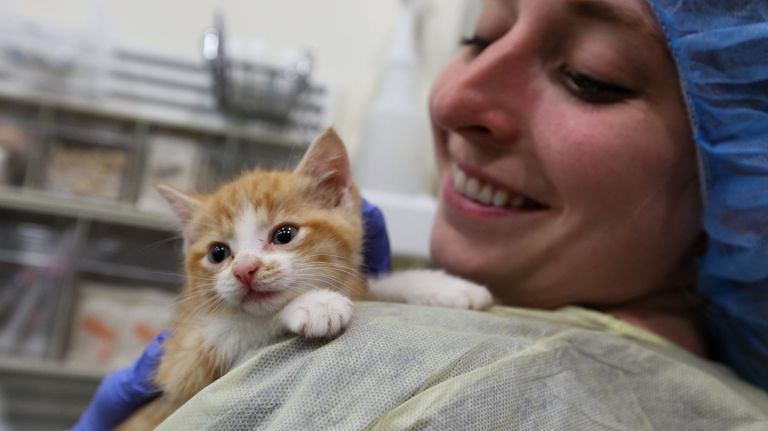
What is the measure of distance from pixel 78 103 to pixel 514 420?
2.05 metres

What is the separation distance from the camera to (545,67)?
0.88 metres

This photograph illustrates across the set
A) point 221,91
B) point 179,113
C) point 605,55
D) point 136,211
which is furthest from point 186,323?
point 179,113

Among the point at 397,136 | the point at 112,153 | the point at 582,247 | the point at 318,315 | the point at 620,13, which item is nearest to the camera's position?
the point at 318,315

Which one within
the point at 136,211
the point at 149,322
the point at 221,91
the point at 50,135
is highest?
the point at 221,91

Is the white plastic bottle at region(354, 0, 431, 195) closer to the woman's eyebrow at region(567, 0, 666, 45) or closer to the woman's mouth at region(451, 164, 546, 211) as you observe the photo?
the woman's mouth at region(451, 164, 546, 211)

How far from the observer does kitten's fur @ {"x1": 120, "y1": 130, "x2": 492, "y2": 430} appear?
715 mm

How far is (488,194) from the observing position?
3.12 feet

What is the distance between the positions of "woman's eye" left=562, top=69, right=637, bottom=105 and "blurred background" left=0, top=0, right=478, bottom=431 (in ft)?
3.50

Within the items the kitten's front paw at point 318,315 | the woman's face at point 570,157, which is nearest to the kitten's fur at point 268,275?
the kitten's front paw at point 318,315

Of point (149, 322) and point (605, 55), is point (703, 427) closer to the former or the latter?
point (605, 55)

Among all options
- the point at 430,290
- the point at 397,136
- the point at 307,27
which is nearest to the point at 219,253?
the point at 430,290

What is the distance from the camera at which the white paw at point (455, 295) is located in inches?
34.1

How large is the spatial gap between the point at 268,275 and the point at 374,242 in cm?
29

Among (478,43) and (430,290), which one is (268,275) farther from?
(478,43)
